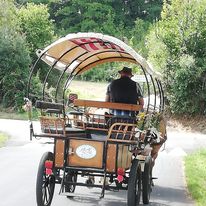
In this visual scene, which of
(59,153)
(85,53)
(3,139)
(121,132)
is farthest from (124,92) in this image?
(3,139)

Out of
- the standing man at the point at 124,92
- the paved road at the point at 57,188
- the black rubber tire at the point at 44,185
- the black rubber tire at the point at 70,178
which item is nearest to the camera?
the black rubber tire at the point at 44,185

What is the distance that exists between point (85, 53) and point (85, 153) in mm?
2884

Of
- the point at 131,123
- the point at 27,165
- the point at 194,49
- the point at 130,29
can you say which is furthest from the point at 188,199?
the point at 130,29

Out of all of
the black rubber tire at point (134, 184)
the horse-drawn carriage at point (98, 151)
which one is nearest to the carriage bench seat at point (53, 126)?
the horse-drawn carriage at point (98, 151)

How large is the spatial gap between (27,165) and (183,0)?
14970mm

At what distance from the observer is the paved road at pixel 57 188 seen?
9.38 m

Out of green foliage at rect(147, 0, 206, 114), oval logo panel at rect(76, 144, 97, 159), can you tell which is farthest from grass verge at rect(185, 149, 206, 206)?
green foliage at rect(147, 0, 206, 114)

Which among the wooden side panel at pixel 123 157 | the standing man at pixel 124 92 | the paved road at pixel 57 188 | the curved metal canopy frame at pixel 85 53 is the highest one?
the curved metal canopy frame at pixel 85 53

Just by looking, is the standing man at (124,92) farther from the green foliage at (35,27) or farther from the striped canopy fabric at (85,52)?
the green foliage at (35,27)

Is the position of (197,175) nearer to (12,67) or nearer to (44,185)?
(44,185)

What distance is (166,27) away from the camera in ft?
83.4

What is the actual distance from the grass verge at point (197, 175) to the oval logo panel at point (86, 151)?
233 centimetres

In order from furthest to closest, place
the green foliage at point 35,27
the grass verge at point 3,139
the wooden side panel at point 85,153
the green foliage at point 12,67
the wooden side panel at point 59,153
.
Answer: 1. the green foliage at point 35,27
2. the green foliage at point 12,67
3. the grass verge at point 3,139
4. the wooden side panel at point 59,153
5. the wooden side panel at point 85,153

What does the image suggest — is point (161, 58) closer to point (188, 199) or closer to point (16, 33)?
point (16, 33)
